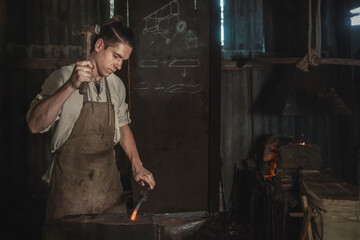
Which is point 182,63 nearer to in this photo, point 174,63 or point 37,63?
point 174,63

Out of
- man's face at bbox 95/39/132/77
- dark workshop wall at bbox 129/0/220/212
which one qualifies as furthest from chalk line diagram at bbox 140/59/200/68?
man's face at bbox 95/39/132/77

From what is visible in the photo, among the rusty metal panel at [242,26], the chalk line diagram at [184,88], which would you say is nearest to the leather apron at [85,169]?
the chalk line diagram at [184,88]

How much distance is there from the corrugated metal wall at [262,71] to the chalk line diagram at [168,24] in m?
1.70

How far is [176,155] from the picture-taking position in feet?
13.1

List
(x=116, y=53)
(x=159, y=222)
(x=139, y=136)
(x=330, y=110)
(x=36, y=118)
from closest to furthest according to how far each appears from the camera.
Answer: (x=159, y=222) < (x=36, y=118) < (x=116, y=53) < (x=139, y=136) < (x=330, y=110)

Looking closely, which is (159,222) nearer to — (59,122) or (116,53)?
(59,122)

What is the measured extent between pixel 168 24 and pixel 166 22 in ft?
0.12

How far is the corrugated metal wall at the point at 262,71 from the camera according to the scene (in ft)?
18.0

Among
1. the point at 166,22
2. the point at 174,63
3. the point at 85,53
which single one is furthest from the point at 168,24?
the point at 85,53

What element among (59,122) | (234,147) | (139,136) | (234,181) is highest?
(59,122)

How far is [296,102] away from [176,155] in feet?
6.34

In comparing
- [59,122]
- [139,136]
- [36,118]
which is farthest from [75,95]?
[139,136]

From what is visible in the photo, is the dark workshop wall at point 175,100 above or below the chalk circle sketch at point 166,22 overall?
below

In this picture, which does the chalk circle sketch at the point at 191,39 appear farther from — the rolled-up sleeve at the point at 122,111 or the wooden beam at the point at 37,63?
the wooden beam at the point at 37,63
